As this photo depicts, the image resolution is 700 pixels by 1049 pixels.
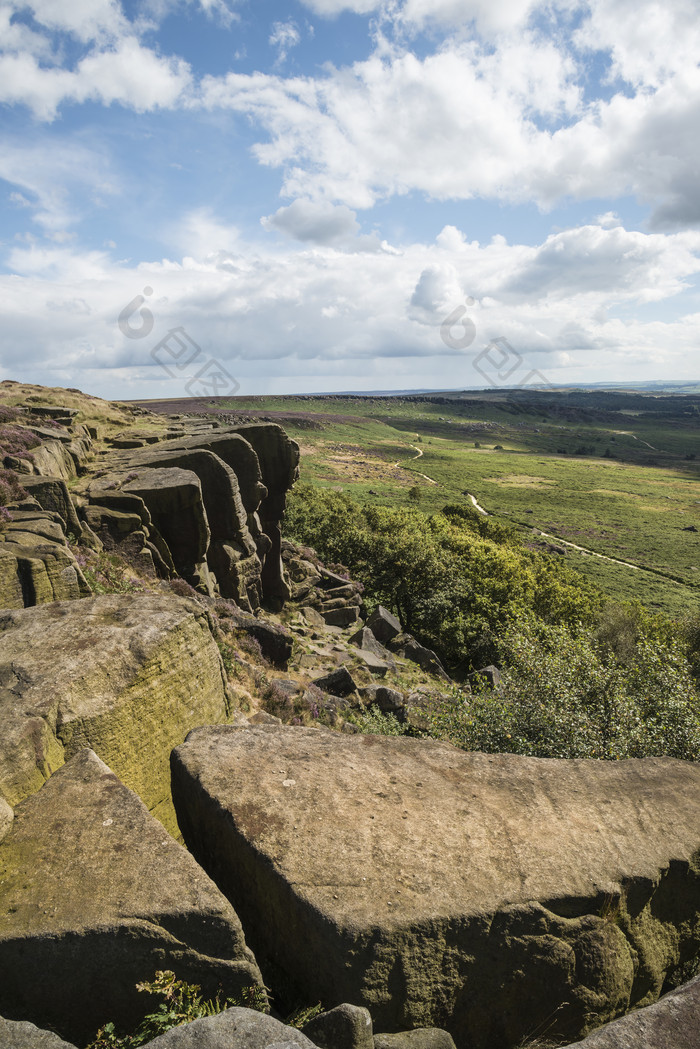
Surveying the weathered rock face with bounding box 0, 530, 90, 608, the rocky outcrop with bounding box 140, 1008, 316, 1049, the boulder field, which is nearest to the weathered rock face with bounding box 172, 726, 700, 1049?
the boulder field

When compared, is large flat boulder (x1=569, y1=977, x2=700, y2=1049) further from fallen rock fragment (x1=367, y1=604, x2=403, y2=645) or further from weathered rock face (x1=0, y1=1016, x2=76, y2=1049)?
fallen rock fragment (x1=367, y1=604, x2=403, y2=645)

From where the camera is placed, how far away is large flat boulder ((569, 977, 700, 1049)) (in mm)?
5176

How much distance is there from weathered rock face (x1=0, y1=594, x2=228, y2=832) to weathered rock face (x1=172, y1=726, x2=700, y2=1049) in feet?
2.77

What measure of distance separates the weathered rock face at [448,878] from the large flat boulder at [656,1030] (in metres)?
0.93

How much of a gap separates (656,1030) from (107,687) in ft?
25.0

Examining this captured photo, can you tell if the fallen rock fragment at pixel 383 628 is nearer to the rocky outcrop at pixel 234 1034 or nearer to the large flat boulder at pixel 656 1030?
the large flat boulder at pixel 656 1030

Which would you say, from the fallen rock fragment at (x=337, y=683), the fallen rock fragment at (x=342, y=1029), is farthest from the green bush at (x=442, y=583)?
the fallen rock fragment at (x=342, y=1029)

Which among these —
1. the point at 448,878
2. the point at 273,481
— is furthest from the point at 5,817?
the point at 273,481

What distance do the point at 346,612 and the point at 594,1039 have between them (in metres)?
32.0

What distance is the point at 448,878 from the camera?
6.37 meters

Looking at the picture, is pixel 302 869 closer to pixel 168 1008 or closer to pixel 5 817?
pixel 168 1008

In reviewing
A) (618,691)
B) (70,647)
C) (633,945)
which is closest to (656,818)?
(633,945)

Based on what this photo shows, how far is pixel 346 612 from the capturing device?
37.1 meters

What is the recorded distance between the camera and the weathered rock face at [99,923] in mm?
5012
